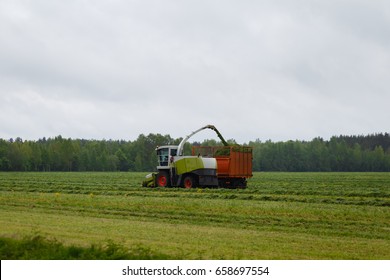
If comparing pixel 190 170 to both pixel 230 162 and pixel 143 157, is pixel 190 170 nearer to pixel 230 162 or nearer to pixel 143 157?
pixel 230 162

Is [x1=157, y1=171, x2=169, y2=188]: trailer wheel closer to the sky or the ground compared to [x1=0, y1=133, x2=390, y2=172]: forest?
closer to the ground

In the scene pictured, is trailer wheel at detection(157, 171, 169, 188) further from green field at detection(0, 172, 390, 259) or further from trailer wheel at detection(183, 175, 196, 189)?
green field at detection(0, 172, 390, 259)

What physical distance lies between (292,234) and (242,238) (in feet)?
6.31

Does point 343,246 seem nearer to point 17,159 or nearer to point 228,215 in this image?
point 228,215

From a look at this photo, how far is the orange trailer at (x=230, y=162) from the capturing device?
4231cm

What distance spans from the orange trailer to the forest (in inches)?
2861

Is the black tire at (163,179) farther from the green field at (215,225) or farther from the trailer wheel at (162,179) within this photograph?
the green field at (215,225)

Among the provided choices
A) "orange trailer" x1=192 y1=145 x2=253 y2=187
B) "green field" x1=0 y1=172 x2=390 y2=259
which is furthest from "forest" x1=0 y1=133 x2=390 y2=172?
"green field" x1=0 y1=172 x2=390 y2=259

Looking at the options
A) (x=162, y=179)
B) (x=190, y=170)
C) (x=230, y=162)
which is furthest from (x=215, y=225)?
(x=162, y=179)

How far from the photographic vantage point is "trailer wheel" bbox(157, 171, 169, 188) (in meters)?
42.6

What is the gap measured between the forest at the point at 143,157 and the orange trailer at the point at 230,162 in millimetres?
72667

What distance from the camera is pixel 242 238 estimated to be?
17.5 meters

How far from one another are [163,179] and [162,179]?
0.12 m
